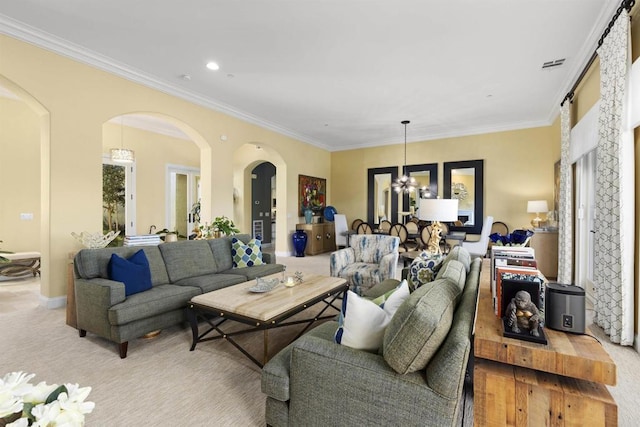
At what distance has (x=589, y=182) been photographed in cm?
445

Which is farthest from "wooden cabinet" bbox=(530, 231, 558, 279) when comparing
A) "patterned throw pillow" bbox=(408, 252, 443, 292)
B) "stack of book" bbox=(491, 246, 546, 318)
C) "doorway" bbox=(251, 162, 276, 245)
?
"doorway" bbox=(251, 162, 276, 245)

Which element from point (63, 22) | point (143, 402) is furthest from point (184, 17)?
point (143, 402)

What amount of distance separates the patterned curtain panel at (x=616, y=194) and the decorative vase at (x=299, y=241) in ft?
18.8

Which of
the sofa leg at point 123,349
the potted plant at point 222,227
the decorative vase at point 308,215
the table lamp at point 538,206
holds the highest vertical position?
the table lamp at point 538,206

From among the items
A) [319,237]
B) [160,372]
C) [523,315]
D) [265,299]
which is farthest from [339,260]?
[319,237]

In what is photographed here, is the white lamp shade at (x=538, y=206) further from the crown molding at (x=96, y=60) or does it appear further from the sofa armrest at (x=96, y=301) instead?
the sofa armrest at (x=96, y=301)

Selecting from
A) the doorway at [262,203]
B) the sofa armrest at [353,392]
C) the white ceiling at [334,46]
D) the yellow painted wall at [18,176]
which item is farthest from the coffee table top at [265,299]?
the doorway at [262,203]

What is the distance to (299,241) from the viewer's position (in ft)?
25.3

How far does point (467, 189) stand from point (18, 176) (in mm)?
9032

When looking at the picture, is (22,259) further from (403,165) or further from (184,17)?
(403,165)

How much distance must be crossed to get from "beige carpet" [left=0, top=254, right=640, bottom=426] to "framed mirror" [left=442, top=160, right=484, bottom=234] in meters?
4.48

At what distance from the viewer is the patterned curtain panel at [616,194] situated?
8.72 ft

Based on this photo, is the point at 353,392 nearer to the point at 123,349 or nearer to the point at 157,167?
the point at 123,349

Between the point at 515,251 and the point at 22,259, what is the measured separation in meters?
6.84
